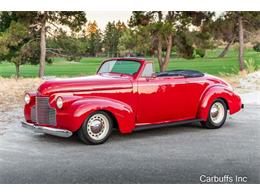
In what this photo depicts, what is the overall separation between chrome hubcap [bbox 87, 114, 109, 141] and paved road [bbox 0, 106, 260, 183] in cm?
19

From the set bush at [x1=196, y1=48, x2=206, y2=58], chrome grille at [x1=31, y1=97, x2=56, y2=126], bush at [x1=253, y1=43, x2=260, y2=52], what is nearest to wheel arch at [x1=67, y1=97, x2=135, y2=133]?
chrome grille at [x1=31, y1=97, x2=56, y2=126]

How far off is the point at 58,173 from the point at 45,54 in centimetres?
247

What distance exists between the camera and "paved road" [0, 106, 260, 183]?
6613 mm

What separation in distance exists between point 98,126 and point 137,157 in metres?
0.82

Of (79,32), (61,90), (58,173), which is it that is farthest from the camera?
(79,32)

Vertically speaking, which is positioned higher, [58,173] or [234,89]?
[234,89]

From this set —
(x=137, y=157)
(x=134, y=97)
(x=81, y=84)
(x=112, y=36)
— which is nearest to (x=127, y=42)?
(x=112, y=36)

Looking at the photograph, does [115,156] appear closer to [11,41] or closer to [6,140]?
[6,140]

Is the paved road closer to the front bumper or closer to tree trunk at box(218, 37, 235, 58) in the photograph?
the front bumper

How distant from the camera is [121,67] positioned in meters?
8.66

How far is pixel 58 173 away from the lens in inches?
263

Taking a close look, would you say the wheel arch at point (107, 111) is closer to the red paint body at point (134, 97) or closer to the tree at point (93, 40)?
the red paint body at point (134, 97)

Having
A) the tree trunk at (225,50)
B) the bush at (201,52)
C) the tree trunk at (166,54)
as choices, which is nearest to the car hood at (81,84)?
the tree trunk at (166,54)

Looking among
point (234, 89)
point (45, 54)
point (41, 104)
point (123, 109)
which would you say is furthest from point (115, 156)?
point (234, 89)
